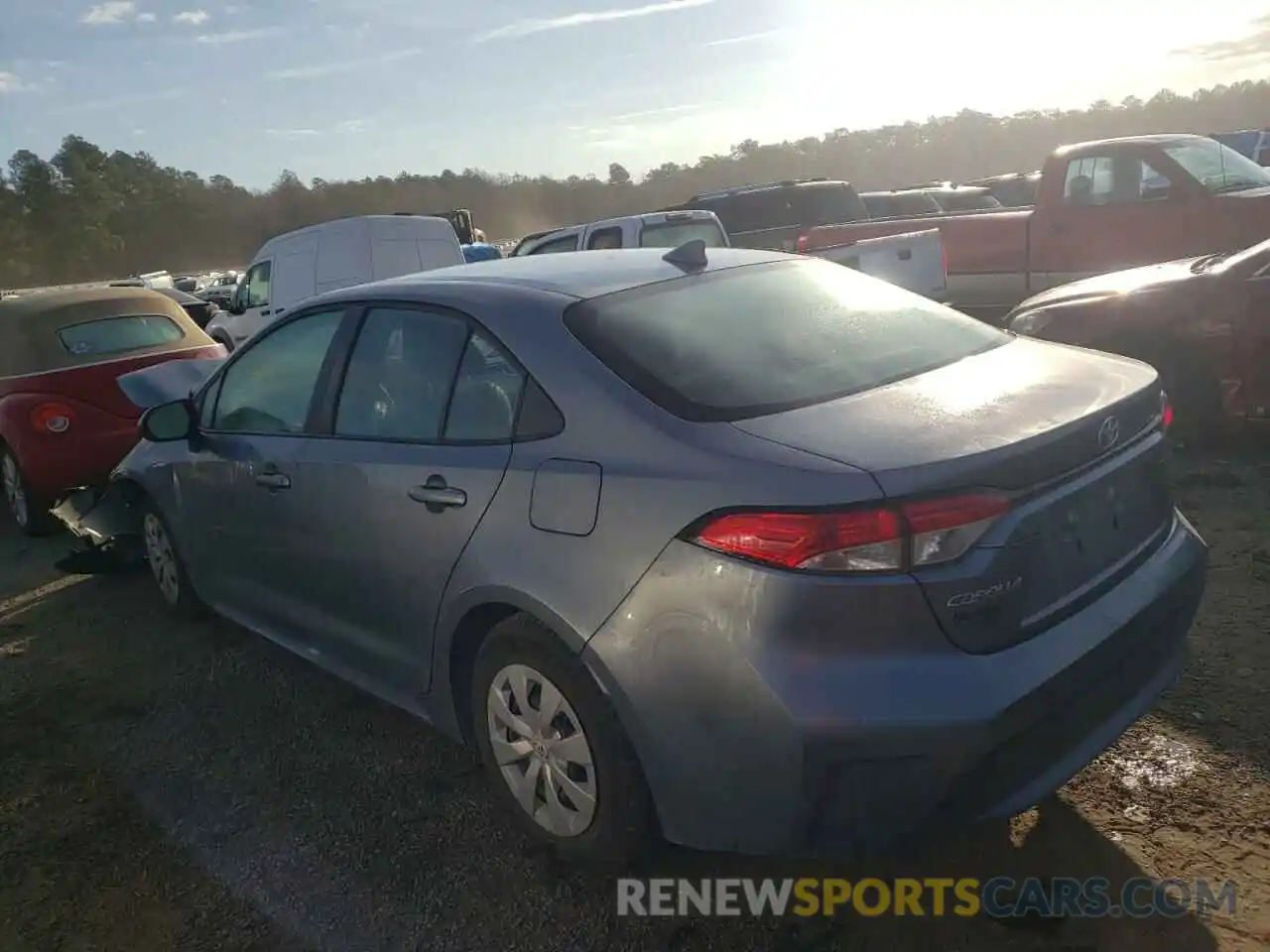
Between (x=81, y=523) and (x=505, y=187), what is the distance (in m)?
87.4

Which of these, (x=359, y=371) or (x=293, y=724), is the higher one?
(x=359, y=371)

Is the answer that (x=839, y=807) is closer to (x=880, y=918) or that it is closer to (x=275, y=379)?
(x=880, y=918)

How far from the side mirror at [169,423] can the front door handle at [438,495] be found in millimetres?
1751

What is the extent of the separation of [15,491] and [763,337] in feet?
20.6

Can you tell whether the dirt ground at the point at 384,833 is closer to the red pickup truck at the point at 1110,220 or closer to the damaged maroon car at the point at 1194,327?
the damaged maroon car at the point at 1194,327

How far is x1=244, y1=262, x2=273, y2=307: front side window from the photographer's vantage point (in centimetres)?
1295

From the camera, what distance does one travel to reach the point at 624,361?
2.71 metres

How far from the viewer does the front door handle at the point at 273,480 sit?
3.71 meters

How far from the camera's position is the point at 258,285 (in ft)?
43.4

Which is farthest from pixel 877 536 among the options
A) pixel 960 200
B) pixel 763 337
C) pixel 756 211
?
pixel 960 200

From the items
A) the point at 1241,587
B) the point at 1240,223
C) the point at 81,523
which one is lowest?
the point at 1241,587

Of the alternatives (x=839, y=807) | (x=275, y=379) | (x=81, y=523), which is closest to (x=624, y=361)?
(x=839, y=807)

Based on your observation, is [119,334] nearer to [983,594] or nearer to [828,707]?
[828,707]

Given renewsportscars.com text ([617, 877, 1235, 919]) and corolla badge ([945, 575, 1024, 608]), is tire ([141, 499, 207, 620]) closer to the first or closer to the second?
renewsportscars.com text ([617, 877, 1235, 919])
